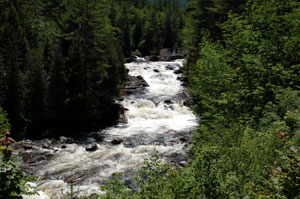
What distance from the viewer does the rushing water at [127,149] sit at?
14.0m

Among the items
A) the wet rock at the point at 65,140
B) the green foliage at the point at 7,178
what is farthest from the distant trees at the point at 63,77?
the green foliage at the point at 7,178

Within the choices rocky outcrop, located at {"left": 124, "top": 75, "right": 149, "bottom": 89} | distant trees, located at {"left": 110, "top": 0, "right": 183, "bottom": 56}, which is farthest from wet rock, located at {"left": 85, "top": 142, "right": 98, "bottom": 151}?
distant trees, located at {"left": 110, "top": 0, "right": 183, "bottom": 56}

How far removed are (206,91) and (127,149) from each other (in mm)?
8003

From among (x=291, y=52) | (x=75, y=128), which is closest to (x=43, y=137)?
(x=75, y=128)

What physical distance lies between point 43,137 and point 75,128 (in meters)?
3.02

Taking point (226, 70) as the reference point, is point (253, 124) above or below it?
below

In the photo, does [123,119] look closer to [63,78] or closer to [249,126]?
[63,78]

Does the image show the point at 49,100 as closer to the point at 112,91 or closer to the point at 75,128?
the point at 75,128

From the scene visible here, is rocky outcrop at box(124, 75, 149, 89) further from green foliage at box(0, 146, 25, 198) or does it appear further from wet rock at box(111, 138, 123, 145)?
green foliage at box(0, 146, 25, 198)

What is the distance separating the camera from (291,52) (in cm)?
1104

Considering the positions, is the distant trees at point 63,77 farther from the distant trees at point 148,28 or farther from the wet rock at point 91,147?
the distant trees at point 148,28

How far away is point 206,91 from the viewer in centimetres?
1338

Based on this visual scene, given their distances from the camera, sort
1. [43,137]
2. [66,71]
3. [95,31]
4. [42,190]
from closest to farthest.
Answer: [42,190], [43,137], [66,71], [95,31]

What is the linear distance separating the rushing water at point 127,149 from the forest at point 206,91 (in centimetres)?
199
